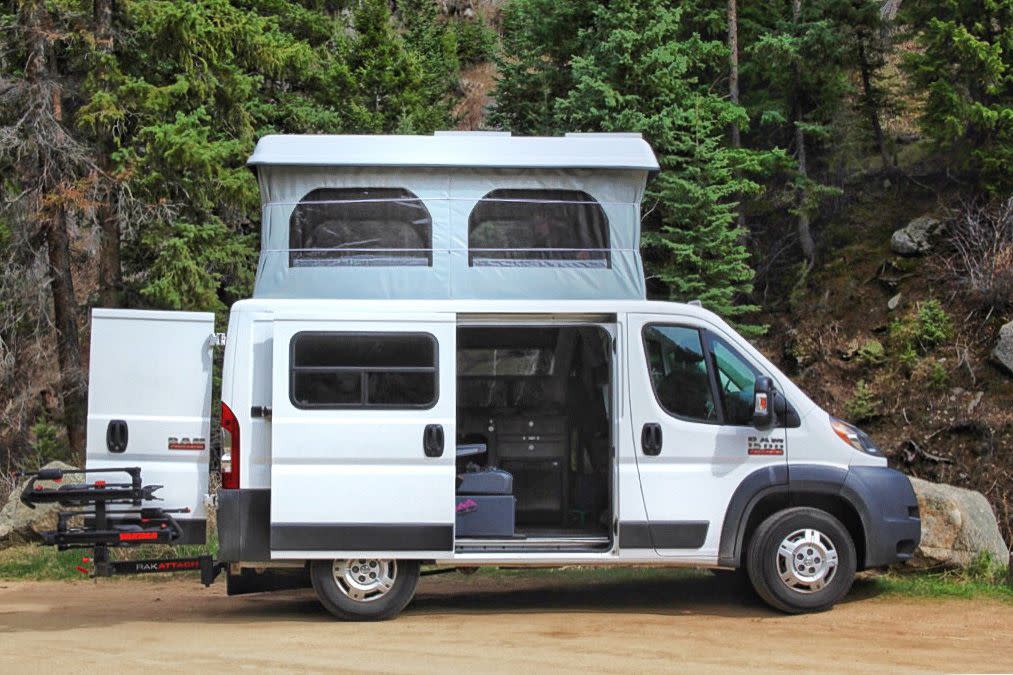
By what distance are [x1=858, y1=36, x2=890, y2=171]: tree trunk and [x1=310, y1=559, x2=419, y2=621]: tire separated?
17.7 meters

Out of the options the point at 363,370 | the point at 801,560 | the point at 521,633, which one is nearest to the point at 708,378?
the point at 801,560

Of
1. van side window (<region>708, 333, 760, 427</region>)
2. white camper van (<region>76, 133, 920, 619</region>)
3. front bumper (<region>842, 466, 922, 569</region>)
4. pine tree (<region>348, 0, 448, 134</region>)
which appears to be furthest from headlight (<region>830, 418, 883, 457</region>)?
pine tree (<region>348, 0, 448, 134</region>)

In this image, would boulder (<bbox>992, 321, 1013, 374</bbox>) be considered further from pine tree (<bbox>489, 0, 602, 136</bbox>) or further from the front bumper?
the front bumper

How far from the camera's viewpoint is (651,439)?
368 inches

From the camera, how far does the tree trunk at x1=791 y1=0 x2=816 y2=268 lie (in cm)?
2377

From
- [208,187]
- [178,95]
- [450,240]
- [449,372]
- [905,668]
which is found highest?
[178,95]

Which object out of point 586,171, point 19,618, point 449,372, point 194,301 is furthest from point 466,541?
point 194,301

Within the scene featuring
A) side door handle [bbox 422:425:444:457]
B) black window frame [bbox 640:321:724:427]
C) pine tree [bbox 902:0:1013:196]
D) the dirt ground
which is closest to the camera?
the dirt ground

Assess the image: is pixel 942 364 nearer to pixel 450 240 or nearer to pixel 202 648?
pixel 450 240

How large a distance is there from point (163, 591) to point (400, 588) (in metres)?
3.89

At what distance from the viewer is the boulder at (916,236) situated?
22.8 m

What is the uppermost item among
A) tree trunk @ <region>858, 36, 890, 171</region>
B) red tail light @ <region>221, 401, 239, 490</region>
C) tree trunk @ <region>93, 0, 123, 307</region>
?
tree trunk @ <region>858, 36, 890, 171</region>

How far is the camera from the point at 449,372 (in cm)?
929

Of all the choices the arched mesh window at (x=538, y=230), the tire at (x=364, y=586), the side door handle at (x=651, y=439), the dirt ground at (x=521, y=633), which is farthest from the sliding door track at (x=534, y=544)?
the arched mesh window at (x=538, y=230)
